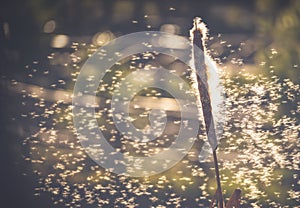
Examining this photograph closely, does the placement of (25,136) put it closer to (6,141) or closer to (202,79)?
(6,141)

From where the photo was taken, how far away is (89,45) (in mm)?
1419

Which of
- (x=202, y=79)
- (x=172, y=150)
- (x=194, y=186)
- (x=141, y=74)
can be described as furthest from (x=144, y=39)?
(x=202, y=79)

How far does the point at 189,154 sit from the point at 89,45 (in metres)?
0.47

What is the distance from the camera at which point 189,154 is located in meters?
1.10

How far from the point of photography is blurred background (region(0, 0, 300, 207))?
1.12 metres

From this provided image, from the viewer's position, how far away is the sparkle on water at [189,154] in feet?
3.33

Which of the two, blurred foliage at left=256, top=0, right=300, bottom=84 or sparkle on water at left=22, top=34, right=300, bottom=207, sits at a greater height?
blurred foliage at left=256, top=0, right=300, bottom=84

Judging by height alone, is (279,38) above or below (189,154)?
above

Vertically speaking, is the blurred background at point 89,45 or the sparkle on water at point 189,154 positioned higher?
the blurred background at point 89,45

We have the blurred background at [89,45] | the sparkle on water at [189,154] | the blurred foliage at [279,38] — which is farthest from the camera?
the blurred foliage at [279,38]

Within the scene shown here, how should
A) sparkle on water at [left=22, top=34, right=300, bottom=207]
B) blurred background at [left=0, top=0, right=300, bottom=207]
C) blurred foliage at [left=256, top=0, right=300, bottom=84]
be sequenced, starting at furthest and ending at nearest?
blurred foliage at [left=256, top=0, right=300, bottom=84]
blurred background at [left=0, top=0, right=300, bottom=207]
sparkle on water at [left=22, top=34, right=300, bottom=207]

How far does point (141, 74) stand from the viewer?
1.32 meters

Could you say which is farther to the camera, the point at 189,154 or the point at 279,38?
the point at 279,38

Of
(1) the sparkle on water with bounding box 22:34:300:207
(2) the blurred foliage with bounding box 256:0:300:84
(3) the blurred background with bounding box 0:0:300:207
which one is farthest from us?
A: (2) the blurred foliage with bounding box 256:0:300:84
